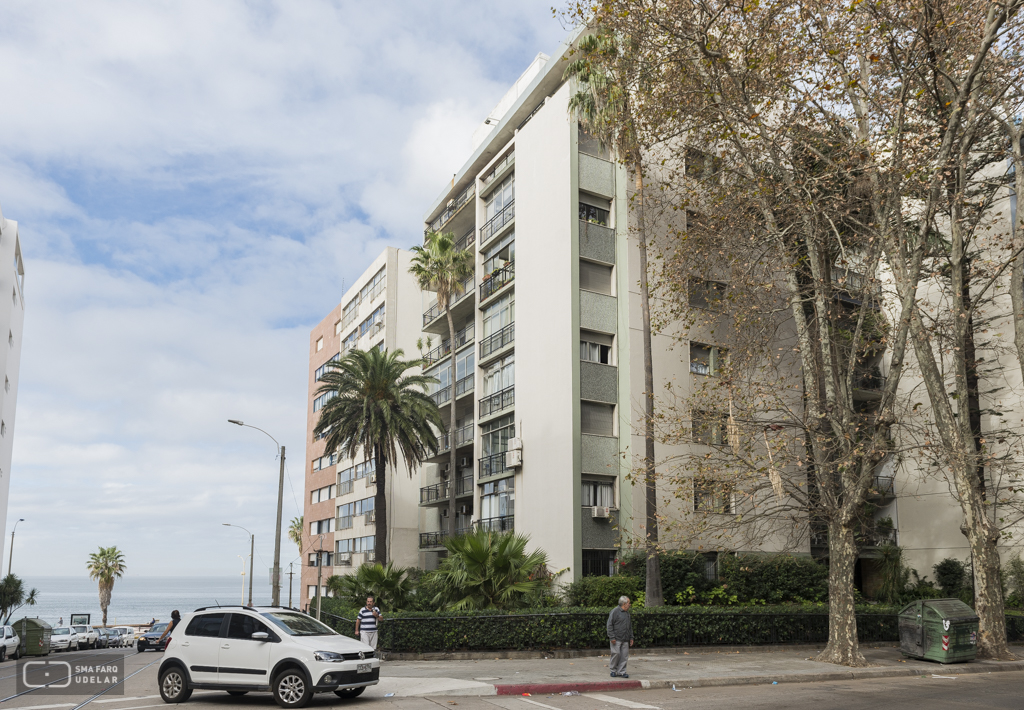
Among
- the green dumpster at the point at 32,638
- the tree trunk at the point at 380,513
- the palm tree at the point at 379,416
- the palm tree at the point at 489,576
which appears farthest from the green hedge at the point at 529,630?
the green dumpster at the point at 32,638

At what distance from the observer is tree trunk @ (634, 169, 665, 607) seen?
2306 centimetres

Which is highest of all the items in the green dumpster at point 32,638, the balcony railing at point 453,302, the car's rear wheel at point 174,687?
the balcony railing at point 453,302

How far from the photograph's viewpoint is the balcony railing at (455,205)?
3975 cm

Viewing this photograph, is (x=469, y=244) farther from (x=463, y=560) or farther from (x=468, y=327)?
(x=463, y=560)

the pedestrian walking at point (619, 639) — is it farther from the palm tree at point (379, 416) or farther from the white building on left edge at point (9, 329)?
the white building on left edge at point (9, 329)

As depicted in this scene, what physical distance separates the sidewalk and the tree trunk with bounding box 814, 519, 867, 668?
0.40 m

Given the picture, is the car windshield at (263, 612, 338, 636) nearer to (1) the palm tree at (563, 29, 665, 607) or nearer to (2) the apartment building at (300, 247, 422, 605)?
(1) the palm tree at (563, 29, 665, 607)

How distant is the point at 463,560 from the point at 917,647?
11.4 meters

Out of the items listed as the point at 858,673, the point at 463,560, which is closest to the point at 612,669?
the point at 858,673

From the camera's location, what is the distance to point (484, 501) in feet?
107

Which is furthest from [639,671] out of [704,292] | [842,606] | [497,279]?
[497,279]

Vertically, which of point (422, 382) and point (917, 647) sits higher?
→ point (422, 382)

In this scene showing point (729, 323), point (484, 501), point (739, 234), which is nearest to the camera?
point (739, 234)

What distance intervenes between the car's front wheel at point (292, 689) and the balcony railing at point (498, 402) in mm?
18911
